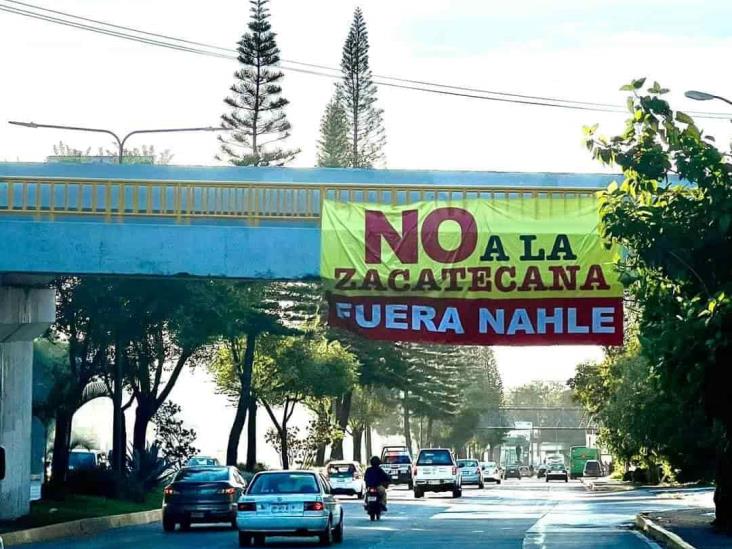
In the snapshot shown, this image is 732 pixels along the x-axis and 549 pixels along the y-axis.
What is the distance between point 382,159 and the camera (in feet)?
286

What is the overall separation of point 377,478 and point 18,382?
8703 mm

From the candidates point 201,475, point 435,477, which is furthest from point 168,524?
point 435,477

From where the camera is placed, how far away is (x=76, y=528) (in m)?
31.6

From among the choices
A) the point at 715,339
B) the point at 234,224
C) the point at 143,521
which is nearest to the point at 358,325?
the point at 234,224

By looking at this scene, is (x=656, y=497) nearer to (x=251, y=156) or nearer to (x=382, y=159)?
(x=251, y=156)

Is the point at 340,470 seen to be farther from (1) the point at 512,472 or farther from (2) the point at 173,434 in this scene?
(1) the point at 512,472

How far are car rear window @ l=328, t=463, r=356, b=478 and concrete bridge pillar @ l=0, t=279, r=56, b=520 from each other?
87.0 feet

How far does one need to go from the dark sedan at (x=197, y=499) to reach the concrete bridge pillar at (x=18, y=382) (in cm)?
332

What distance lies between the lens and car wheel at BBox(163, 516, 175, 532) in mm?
32059

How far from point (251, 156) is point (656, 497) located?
91.6 ft

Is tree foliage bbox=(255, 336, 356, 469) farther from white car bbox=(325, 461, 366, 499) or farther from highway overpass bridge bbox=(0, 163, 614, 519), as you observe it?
highway overpass bridge bbox=(0, 163, 614, 519)

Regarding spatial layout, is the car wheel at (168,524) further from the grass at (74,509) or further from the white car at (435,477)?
the white car at (435,477)

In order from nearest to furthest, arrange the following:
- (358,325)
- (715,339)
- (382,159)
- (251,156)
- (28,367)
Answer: (715,339), (358,325), (28,367), (251,156), (382,159)

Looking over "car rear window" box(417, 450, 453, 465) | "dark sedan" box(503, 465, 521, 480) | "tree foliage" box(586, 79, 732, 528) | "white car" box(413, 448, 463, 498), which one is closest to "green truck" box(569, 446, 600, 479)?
"dark sedan" box(503, 465, 521, 480)
